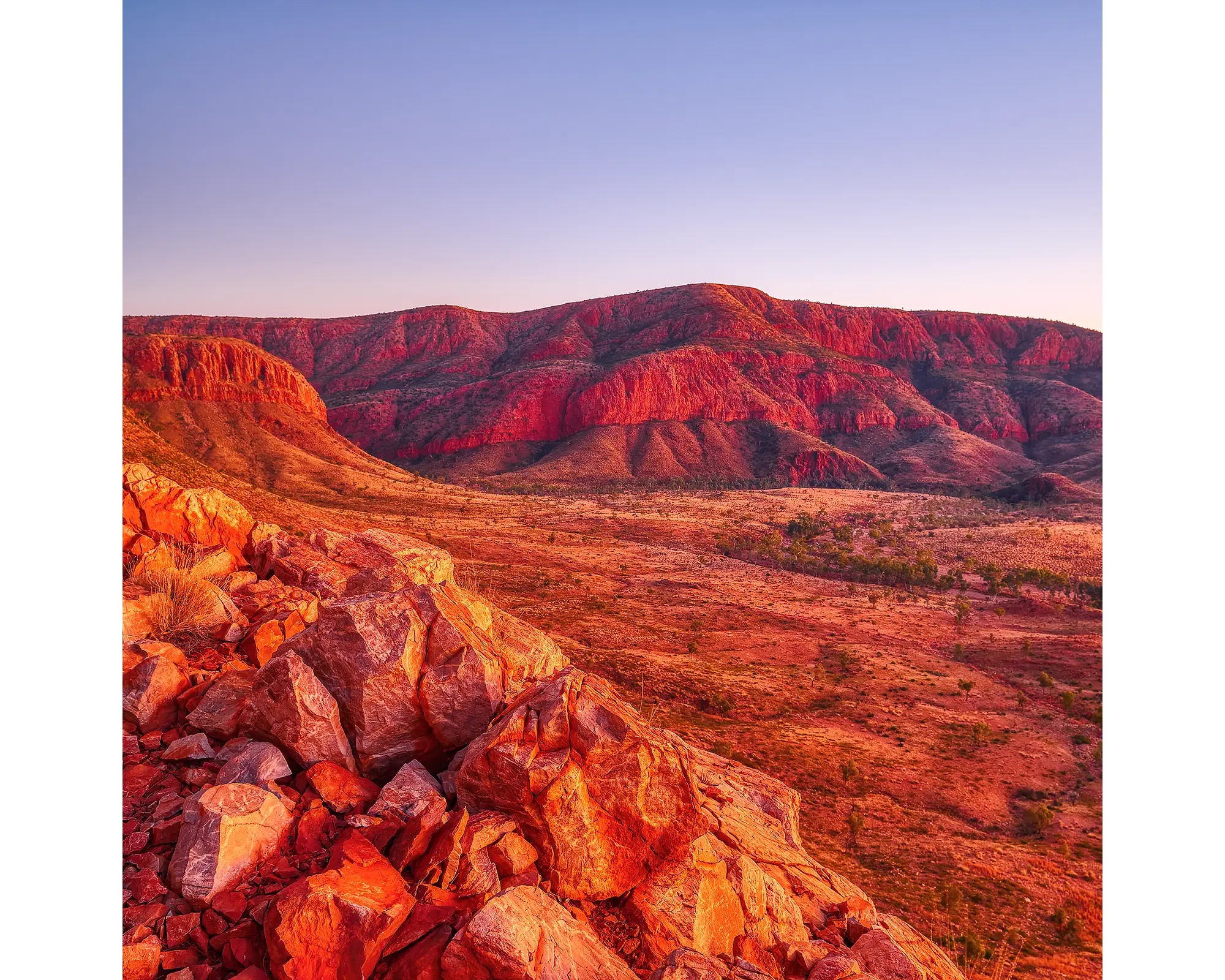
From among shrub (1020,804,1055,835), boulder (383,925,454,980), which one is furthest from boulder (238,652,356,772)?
shrub (1020,804,1055,835)

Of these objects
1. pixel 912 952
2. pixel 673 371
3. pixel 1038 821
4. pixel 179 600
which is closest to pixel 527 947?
pixel 912 952

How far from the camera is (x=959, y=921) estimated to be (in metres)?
7.81

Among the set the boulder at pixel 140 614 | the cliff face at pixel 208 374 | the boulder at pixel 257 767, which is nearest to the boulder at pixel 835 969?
the boulder at pixel 257 767

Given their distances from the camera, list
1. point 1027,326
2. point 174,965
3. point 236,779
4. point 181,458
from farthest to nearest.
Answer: point 1027,326
point 181,458
point 236,779
point 174,965

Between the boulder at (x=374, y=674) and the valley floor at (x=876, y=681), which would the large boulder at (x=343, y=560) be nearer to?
the valley floor at (x=876, y=681)

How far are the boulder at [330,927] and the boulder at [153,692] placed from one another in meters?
1.99

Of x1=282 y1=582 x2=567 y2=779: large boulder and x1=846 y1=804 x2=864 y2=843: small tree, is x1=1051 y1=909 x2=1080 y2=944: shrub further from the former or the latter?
x1=282 y1=582 x2=567 y2=779: large boulder

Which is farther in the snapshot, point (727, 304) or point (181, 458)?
point (727, 304)

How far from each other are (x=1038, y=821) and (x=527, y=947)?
11937 millimetres
